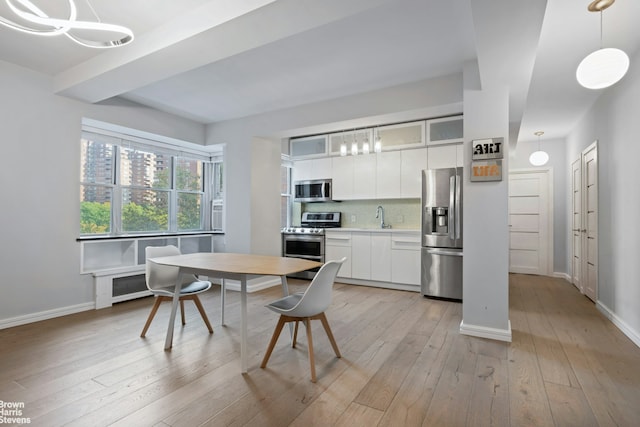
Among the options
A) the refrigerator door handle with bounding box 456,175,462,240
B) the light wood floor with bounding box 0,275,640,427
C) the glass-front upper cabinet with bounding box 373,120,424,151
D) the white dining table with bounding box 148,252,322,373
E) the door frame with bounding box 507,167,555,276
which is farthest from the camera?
the door frame with bounding box 507,167,555,276

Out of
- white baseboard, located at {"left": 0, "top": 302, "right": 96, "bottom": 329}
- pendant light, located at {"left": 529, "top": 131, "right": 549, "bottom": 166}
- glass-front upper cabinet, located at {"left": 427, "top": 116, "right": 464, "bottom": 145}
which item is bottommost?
white baseboard, located at {"left": 0, "top": 302, "right": 96, "bottom": 329}

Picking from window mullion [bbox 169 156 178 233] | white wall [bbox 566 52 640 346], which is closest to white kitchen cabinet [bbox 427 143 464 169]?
white wall [bbox 566 52 640 346]

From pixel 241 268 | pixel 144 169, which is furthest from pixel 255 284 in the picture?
pixel 241 268

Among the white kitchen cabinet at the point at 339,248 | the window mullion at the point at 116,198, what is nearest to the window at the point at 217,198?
the window mullion at the point at 116,198

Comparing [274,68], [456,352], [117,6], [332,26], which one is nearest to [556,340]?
[456,352]

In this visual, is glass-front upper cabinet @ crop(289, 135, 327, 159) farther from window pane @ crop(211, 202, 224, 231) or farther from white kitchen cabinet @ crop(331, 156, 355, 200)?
window pane @ crop(211, 202, 224, 231)

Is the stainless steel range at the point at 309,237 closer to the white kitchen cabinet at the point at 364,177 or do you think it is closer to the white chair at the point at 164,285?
the white kitchen cabinet at the point at 364,177

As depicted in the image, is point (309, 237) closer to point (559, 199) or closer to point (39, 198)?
point (39, 198)

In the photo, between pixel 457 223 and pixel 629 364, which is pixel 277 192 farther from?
pixel 629 364

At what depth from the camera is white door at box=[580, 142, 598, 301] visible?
157 inches

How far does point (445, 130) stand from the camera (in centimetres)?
452

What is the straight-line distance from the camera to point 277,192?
17.2ft

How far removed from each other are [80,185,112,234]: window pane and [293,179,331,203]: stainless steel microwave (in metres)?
2.95

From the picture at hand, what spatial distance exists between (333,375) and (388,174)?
3490 mm
